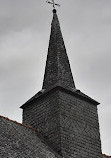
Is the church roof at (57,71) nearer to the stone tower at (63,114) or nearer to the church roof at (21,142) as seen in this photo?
the stone tower at (63,114)

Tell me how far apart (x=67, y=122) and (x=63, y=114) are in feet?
1.45

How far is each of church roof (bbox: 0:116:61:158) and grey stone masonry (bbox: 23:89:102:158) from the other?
1.98 feet

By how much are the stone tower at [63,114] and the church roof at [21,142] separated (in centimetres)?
74

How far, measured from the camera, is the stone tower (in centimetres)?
1683

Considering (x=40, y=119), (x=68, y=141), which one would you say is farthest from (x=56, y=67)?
(x=68, y=141)

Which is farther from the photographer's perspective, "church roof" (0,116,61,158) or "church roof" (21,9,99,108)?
"church roof" (21,9,99,108)

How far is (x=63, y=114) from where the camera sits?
17.5 m

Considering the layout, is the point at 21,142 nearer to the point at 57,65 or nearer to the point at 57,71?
the point at 57,71

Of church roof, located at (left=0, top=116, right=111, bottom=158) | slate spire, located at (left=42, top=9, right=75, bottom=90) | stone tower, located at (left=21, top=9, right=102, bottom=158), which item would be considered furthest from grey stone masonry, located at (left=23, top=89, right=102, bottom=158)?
slate spire, located at (left=42, top=9, right=75, bottom=90)

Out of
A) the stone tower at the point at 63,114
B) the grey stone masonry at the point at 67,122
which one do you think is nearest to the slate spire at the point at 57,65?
the stone tower at the point at 63,114

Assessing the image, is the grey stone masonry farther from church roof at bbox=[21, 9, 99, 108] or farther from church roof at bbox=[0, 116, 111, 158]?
church roof at bbox=[0, 116, 111, 158]

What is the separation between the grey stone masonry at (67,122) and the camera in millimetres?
16688

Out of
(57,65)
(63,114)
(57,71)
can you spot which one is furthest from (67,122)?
(57,65)

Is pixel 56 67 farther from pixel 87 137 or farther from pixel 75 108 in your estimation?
pixel 87 137
